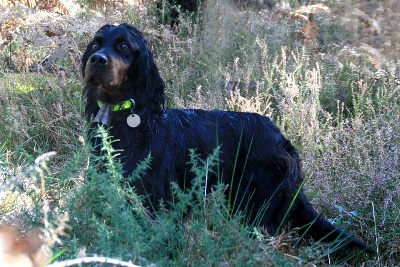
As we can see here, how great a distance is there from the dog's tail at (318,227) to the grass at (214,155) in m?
0.10

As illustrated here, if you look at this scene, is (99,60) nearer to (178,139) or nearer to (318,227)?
(178,139)

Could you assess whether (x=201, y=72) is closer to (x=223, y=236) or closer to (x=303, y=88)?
(x=303, y=88)

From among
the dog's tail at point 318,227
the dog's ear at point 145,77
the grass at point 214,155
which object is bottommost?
the dog's tail at point 318,227

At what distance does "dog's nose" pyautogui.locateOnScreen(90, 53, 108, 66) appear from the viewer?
3588 millimetres

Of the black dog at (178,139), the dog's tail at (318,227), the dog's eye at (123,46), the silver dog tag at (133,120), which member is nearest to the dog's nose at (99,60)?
the black dog at (178,139)

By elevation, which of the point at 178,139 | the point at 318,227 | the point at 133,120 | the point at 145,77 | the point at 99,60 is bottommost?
the point at 318,227

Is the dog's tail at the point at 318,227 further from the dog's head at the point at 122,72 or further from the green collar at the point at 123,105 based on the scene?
the green collar at the point at 123,105

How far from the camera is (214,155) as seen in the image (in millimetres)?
2662

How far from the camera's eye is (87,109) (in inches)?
159

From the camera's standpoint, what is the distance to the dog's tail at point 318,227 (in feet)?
11.9

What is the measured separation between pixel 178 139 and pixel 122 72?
1.90 feet

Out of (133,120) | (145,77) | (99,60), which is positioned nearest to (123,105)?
(133,120)

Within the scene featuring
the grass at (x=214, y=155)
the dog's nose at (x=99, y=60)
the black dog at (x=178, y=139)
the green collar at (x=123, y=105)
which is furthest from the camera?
the green collar at (x=123, y=105)

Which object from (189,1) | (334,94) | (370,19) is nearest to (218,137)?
(370,19)
